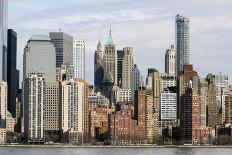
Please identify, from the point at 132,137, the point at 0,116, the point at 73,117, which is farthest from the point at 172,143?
the point at 0,116

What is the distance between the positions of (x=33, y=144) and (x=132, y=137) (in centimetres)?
2183

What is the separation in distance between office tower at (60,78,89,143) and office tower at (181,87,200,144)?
69.4 feet

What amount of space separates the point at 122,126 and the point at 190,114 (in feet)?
53.1

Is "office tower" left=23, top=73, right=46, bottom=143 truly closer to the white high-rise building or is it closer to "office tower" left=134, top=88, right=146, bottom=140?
the white high-rise building

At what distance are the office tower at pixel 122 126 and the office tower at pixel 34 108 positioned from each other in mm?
14758

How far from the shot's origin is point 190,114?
185500mm

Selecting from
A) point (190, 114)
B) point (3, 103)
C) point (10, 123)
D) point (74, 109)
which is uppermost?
point (3, 103)

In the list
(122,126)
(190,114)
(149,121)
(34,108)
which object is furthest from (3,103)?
(190,114)

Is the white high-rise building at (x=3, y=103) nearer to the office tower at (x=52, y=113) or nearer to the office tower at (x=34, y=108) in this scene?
the office tower at (x=34, y=108)

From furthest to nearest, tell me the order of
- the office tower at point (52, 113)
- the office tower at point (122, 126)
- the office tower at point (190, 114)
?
the office tower at point (52, 113) → the office tower at point (190, 114) → the office tower at point (122, 126)

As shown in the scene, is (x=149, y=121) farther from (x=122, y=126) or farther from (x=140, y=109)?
(x=122, y=126)

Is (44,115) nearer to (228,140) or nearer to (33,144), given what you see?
(33,144)

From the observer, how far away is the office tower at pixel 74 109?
18012 cm

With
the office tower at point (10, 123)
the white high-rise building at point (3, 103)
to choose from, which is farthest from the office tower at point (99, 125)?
the white high-rise building at point (3, 103)
